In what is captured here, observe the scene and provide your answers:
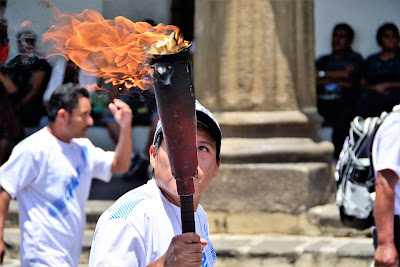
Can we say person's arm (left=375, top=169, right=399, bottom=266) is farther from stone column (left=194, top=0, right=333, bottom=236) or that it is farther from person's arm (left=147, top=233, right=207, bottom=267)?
stone column (left=194, top=0, right=333, bottom=236)

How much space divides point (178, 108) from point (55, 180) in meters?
2.85

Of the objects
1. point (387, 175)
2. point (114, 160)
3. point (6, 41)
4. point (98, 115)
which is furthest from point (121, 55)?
point (98, 115)

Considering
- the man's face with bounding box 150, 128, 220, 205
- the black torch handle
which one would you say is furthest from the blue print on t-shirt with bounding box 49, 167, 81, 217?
the black torch handle

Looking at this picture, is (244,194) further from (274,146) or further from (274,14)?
(274,14)

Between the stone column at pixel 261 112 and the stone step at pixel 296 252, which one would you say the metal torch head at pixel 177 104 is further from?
the stone column at pixel 261 112

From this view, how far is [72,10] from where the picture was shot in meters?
2.87

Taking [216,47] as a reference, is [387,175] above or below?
below

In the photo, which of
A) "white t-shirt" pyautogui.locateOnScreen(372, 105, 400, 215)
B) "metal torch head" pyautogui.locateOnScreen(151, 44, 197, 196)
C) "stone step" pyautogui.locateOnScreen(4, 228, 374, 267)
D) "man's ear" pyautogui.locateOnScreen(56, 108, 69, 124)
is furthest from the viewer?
"stone step" pyautogui.locateOnScreen(4, 228, 374, 267)

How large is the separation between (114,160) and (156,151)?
251 centimetres

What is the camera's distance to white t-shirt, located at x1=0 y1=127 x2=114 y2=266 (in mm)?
4613

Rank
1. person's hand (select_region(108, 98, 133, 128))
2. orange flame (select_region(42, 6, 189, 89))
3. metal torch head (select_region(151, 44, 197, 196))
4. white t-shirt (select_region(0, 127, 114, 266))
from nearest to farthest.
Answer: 1. metal torch head (select_region(151, 44, 197, 196))
2. orange flame (select_region(42, 6, 189, 89))
3. white t-shirt (select_region(0, 127, 114, 266))
4. person's hand (select_region(108, 98, 133, 128))

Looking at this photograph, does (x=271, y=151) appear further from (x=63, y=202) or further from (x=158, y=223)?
(x=158, y=223)

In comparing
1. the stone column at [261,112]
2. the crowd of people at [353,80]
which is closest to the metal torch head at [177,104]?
the stone column at [261,112]

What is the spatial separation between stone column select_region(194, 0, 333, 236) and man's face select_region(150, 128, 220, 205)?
3929mm
